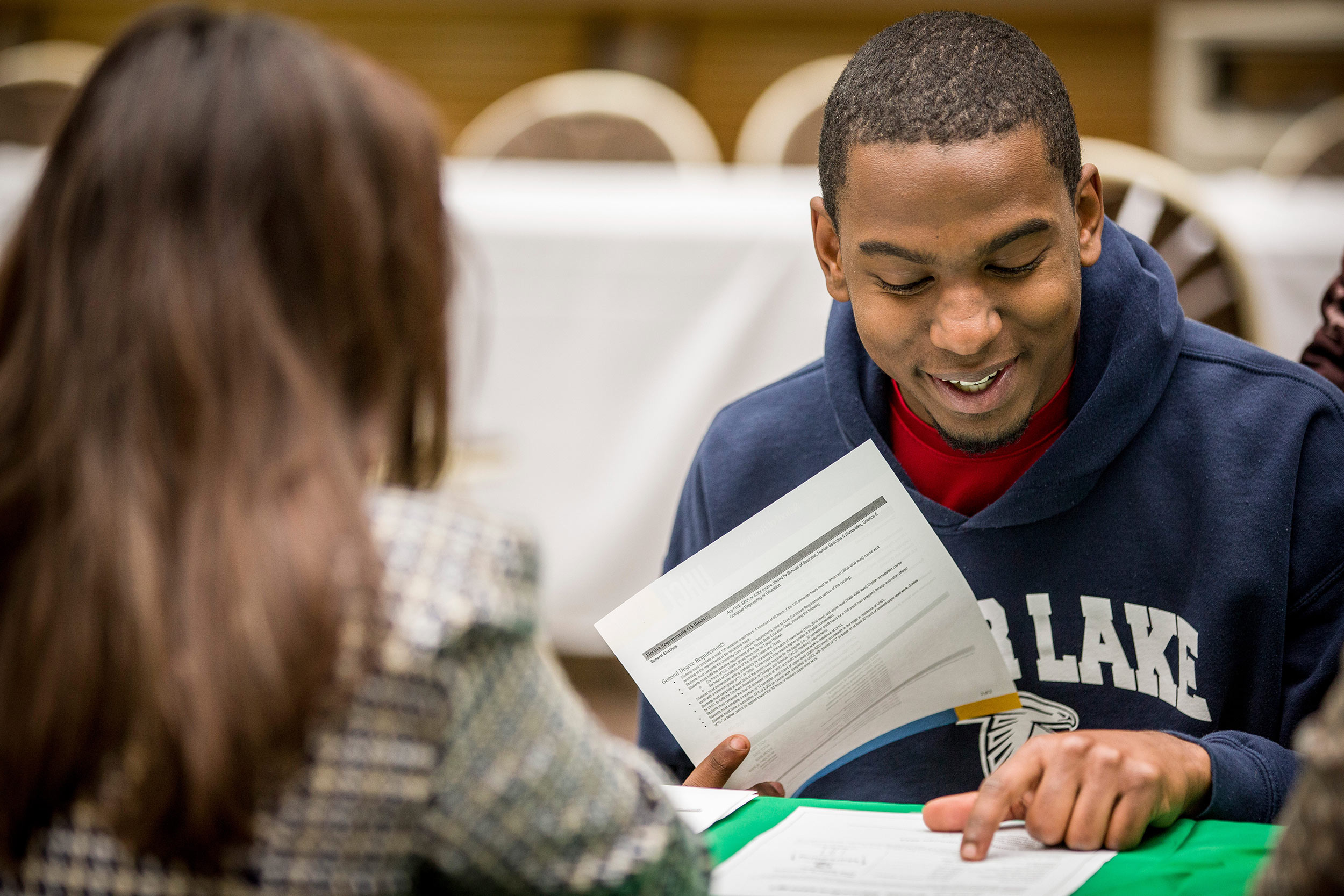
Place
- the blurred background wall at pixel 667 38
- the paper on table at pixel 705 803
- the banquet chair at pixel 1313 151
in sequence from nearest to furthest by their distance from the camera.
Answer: the paper on table at pixel 705 803, the banquet chair at pixel 1313 151, the blurred background wall at pixel 667 38

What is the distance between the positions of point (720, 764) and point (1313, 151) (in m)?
3.11

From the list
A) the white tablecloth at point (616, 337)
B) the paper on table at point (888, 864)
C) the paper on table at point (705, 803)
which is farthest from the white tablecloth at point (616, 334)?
the paper on table at point (888, 864)

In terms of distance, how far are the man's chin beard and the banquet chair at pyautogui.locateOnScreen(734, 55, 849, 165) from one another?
2.45 metres

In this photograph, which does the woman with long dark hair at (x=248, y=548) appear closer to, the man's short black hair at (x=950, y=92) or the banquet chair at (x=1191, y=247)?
the man's short black hair at (x=950, y=92)

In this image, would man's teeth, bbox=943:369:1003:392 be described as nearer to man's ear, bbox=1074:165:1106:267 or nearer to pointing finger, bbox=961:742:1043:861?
man's ear, bbox=1074:165:1106:267

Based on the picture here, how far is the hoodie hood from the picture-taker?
109 cm

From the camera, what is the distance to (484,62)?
5.37 m

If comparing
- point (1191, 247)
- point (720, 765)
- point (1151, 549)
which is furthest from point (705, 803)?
point (1191, 247)

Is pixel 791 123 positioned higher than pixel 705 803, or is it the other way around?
pixel 791 123

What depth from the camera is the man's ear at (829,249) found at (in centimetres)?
117

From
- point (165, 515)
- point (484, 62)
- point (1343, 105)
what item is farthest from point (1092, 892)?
point (484, 62)

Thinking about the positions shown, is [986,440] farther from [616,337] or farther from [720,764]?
[616,337]

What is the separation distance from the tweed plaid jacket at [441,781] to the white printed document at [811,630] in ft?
1.02

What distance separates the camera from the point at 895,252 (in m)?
1.04
